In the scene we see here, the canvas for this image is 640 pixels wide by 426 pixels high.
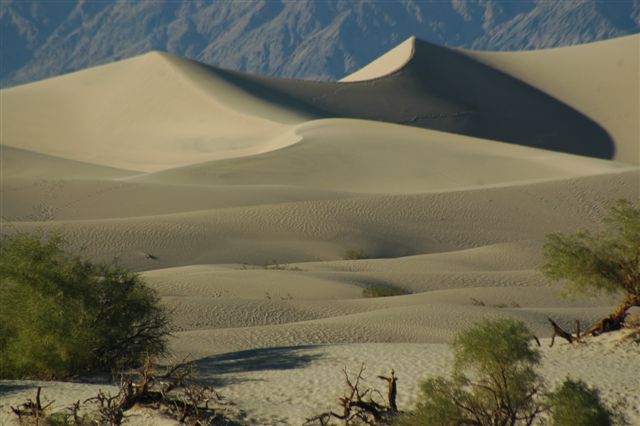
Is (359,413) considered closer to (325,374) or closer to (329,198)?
(325,374)

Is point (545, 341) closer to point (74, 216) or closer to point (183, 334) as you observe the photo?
point (183, 334)

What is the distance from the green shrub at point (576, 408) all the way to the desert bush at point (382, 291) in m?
A: 13.3

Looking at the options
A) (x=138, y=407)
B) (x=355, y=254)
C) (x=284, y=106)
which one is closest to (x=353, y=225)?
(x=355, y=254)

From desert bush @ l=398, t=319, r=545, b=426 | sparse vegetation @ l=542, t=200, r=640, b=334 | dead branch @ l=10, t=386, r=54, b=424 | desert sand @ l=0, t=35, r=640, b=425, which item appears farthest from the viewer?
desert sand @ l=0, t=35, r=640, b=425

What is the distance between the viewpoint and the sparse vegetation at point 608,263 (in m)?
16.7

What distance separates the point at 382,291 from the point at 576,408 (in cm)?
1393

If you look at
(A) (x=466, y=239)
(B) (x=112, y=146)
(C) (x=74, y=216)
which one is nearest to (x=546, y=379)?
(A) (x=466, y=239)

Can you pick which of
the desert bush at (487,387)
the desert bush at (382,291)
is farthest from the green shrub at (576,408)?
the desert bush at (382,291)

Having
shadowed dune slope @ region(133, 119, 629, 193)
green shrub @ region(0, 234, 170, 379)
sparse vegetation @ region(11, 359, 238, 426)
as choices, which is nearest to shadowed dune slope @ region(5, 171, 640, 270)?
shadowed dune slope @ region(133, 119, 629, 193)

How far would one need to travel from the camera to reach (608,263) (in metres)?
16.9

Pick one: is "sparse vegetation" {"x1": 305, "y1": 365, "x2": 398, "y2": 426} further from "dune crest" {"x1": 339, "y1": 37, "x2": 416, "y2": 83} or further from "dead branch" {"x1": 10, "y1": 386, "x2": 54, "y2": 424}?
"dune crest" {"x1": 339, "y1": 37, "x2": 416, "y2": 83}

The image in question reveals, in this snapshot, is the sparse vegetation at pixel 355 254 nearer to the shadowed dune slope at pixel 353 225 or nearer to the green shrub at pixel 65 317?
the shadowed dune slope at pixel 353 225

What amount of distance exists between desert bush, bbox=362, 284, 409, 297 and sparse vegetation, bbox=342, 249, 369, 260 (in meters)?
6.63

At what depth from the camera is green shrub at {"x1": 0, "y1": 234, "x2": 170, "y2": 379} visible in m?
14.5
